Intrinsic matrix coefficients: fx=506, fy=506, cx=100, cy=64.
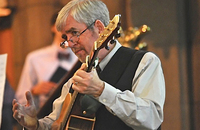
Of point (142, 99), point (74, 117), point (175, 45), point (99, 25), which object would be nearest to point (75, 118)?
point (74, 117)

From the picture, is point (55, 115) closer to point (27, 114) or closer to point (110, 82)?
point (27, 114)

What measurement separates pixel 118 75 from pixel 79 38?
0.35m

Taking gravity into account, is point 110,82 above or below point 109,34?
below

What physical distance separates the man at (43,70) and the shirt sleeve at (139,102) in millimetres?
3366

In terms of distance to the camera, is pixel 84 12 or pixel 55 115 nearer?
pixel 84 12

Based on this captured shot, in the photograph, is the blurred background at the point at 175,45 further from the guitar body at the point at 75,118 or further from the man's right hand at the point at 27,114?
the man's right hand at the point at 27,114

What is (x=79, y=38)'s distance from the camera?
3.30 meters

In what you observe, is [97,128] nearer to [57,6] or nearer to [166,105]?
[166,105]

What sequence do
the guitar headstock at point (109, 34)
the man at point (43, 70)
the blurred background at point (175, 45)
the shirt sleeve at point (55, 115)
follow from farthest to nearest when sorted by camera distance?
the man at point (43, 70)
the blurred background at point (175, 45)
the shirt sleeve at point (55, 115)
the guitar headstock at point (109, 34)

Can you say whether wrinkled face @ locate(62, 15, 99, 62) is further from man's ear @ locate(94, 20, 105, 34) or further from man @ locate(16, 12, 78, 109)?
man @ locate(16, 12, 78, 109)

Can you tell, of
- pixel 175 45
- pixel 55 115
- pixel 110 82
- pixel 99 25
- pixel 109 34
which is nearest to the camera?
pixel 109 34

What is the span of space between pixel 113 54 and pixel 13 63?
570 cm

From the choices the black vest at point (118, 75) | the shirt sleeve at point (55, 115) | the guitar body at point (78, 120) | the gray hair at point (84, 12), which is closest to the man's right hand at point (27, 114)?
the shirt sleeve at point (55, 115)

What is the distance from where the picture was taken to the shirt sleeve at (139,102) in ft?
9.59
